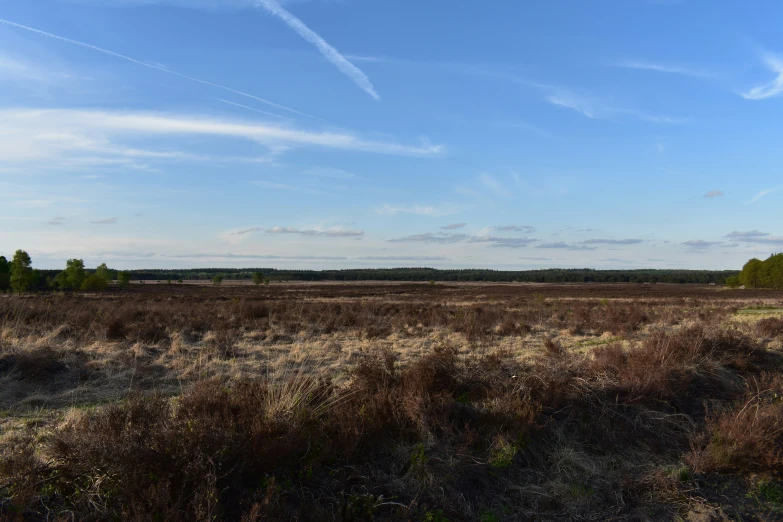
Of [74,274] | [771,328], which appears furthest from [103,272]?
[771,328]

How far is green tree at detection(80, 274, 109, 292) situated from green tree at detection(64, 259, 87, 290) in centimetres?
93

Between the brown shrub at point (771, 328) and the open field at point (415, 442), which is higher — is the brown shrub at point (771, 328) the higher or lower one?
the higher one

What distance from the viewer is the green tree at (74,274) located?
73.2m

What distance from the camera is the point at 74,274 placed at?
73.2 meters

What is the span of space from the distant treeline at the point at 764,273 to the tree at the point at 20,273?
365 feet

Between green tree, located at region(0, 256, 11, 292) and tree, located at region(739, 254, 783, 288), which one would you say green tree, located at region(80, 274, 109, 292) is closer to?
green tree, located at region(0, 256, 11, 292)

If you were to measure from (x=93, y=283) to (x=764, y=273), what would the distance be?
366ft

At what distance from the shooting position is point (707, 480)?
538cm

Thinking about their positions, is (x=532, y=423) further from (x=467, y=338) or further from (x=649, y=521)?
(x=467, y=338)

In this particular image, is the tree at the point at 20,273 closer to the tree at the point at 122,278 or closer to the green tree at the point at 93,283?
the green tree at the point at 93,283

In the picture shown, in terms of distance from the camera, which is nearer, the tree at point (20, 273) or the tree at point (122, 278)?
the tree at point (20, 273)

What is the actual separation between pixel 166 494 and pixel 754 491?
19.1 ft

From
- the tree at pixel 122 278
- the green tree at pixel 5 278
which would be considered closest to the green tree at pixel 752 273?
the tree at pixel 122 278

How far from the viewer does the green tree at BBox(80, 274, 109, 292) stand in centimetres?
7224
